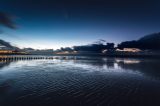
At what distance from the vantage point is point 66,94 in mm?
8820

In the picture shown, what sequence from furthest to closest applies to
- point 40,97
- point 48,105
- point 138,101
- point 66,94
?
point 66,94
point 40,97
point 138,101
point 48,105

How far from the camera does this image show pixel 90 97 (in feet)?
27.0

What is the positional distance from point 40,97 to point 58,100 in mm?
1496

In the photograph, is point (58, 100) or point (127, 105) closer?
point (127, 105)

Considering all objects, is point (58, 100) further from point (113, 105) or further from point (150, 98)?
point (150, 98)

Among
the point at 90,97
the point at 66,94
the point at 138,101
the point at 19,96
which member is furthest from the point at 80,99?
the point at 19,96

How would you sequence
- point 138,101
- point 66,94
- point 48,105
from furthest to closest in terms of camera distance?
point 66,94 < point 138,101 < point 48,105

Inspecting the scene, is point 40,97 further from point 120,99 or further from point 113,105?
point 120,99

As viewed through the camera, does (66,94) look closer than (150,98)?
No

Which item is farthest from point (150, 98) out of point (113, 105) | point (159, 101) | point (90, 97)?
point (90, 97)

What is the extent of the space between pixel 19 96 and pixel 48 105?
2901 mm

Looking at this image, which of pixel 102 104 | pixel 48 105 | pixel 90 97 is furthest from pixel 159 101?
pixel 48 105

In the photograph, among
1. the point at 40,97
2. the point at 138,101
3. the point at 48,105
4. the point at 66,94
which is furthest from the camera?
the point at 66,94

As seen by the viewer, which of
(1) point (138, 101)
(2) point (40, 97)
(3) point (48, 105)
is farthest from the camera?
(2) point (40, 97)
